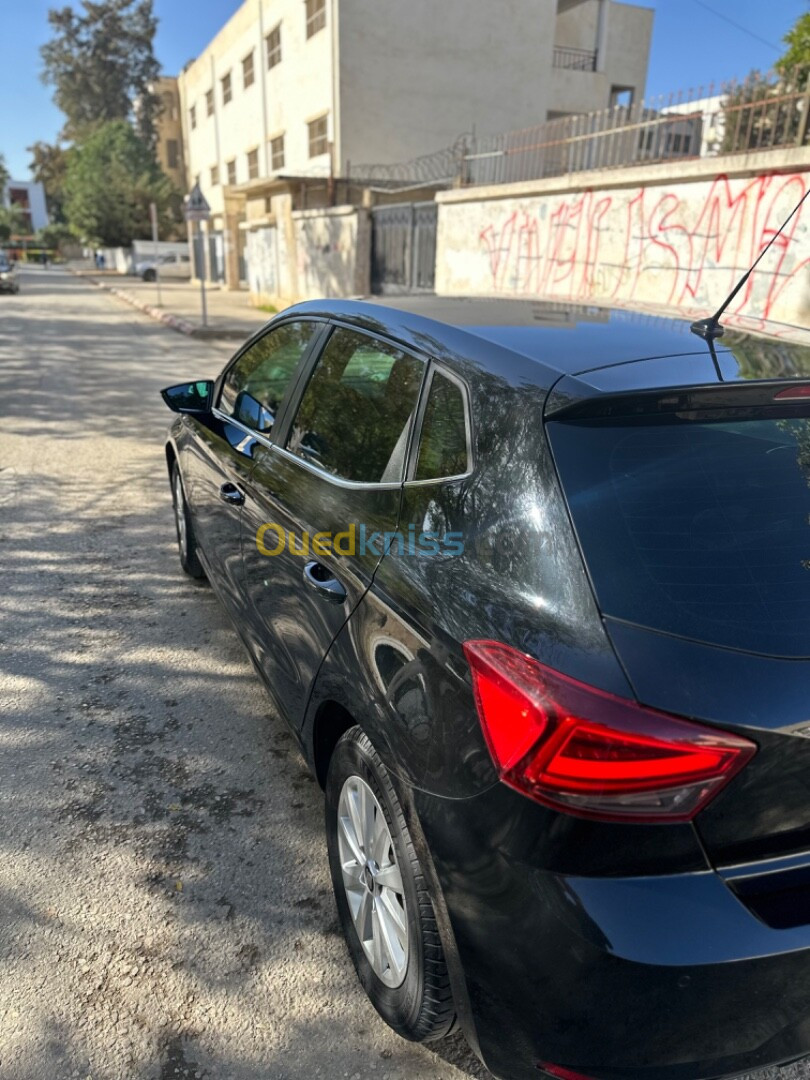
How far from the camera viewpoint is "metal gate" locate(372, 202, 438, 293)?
578 inches

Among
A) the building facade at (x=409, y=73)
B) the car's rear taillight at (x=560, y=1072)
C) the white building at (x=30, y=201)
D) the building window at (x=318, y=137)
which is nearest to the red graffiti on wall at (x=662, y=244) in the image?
the car's rear taillight at (x=560, y=1072)

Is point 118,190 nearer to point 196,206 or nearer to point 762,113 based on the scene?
point 196,206

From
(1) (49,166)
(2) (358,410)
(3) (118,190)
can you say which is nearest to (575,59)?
(2) (358,410)

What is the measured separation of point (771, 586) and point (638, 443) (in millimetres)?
417

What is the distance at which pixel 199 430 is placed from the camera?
381 centimetres

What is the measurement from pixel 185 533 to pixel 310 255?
1703 centimetres

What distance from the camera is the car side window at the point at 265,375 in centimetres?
303

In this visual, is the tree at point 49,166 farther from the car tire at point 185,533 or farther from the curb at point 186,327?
the car tire at point 185,533

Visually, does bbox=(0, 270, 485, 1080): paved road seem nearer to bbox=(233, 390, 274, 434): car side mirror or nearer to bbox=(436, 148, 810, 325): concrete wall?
bbox=(233, 390, 274, 434): car side mirror

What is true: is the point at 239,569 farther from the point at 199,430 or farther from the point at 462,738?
the point at 462,738

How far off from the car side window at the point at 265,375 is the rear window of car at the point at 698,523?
1.60 metres

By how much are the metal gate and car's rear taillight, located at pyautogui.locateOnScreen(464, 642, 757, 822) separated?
13.8m

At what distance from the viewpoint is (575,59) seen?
26.8m

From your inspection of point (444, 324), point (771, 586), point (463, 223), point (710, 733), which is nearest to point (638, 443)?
point (771, 586)
